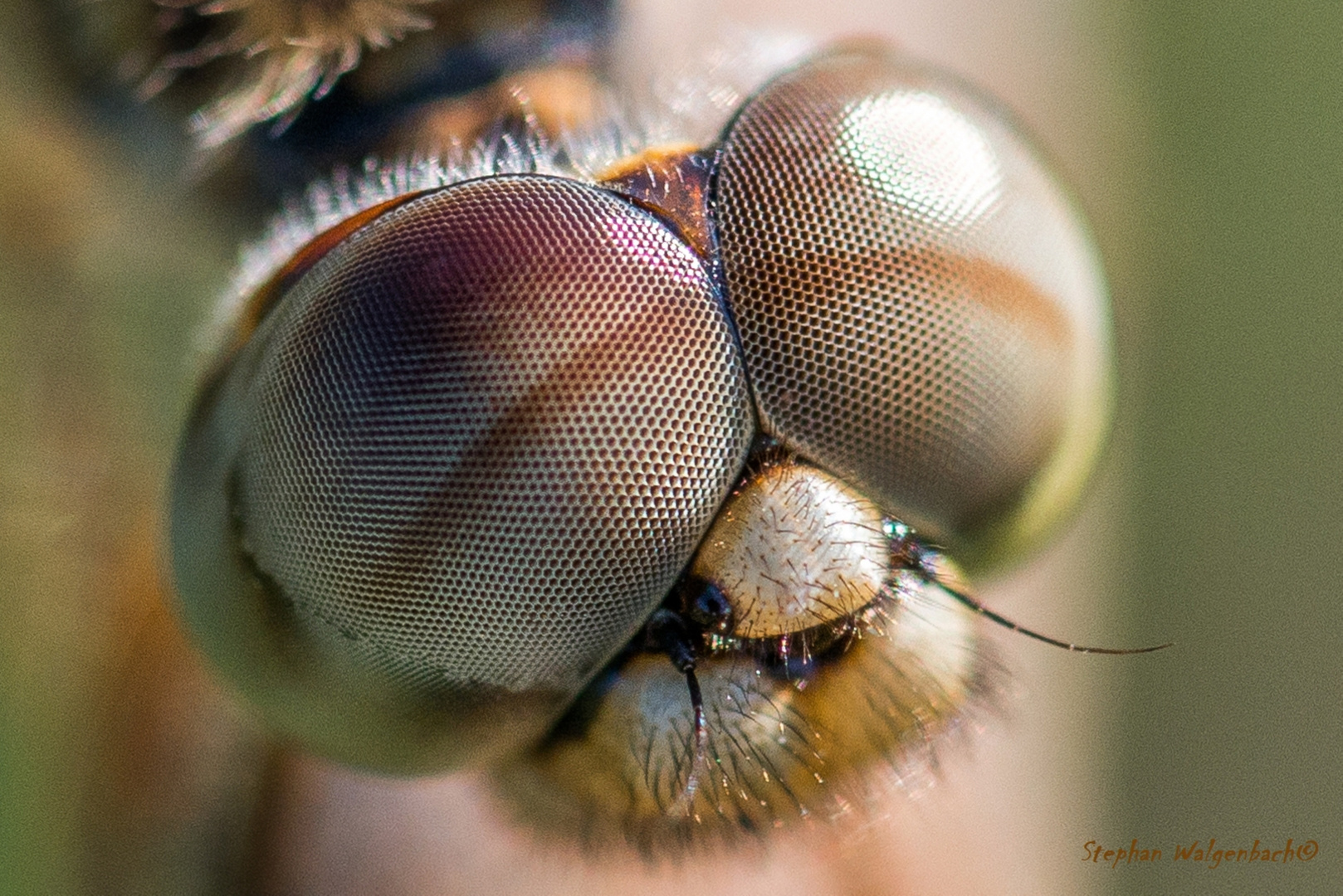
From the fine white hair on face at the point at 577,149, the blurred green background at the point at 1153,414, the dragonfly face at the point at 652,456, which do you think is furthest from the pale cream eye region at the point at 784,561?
the blurred green background at the point at 1153,414

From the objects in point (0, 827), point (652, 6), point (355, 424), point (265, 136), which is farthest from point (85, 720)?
point (652, 6)

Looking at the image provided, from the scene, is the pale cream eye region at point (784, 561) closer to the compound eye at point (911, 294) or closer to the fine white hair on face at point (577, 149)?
the compound eye at point (911, 294)

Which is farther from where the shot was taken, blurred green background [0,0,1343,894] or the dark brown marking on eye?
blurred green background [0,0,1343,894]

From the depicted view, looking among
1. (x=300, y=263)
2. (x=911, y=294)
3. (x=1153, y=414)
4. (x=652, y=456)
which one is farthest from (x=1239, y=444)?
(x=300, y=263)

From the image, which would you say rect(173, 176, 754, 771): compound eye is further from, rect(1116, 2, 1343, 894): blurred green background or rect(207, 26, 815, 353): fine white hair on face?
rect(1116, 2, 1343, 894): blurred green background

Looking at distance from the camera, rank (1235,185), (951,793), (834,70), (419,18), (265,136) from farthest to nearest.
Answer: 1. (1235,185)
2. (265,136)
3. (419,18)
4. (951,793)
5. (834,70)

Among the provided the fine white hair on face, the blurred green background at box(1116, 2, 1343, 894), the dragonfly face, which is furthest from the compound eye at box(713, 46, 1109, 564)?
the blurred green background at box(1116, 2, 1343, 894)

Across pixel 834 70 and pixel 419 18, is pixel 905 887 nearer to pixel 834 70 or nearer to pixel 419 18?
pixel 834 70

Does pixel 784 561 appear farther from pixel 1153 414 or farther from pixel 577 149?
pixel 1153 414
